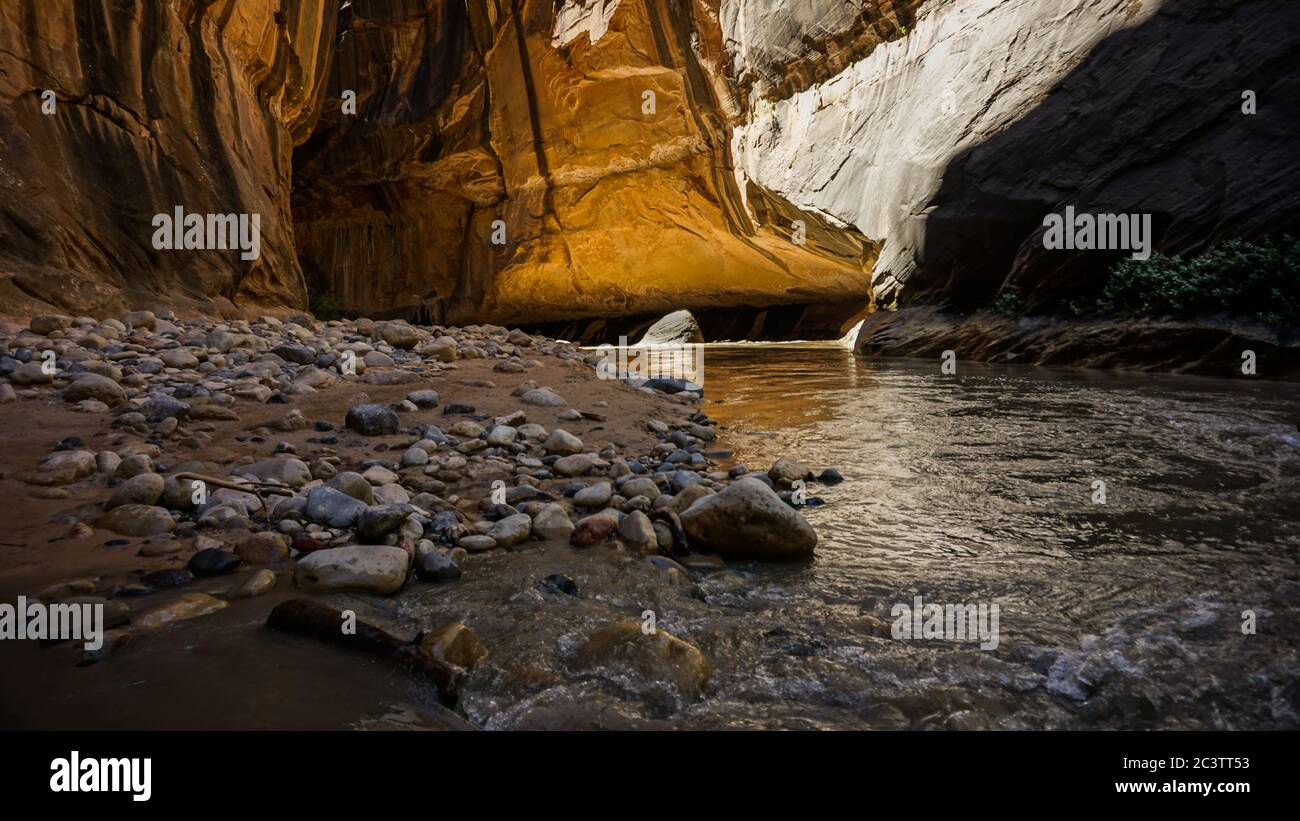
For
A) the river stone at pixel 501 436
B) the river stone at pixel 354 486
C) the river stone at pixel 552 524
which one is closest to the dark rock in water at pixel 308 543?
the river stone at pixel 354 486

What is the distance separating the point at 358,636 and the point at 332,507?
0.97 metres

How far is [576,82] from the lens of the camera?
18.3 m

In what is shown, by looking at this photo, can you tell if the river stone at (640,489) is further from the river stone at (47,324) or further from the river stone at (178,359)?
the river stone at (47,324)

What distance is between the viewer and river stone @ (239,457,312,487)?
2.87 m

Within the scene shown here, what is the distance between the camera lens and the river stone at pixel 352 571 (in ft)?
6.76

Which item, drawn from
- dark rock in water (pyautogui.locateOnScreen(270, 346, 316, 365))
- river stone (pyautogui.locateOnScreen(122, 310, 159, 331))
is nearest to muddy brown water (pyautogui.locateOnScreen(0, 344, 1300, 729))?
dark rock in water (pyautogui.locateOnScreen(270, 346, 316, 365))

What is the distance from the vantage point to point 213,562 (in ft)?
6.95

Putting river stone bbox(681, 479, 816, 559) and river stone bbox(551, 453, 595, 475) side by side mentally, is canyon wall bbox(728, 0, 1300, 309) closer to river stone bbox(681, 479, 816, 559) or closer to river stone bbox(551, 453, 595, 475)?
river stone bbox(681, 479, 816, 559)

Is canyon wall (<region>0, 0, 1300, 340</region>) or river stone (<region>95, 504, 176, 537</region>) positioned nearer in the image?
river stone (<region>95, 504, 176, 537</region>)

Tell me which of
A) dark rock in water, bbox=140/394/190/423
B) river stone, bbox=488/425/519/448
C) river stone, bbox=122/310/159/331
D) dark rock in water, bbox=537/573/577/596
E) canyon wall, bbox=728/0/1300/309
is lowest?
dark rock in water, bbox=537/573/577/596

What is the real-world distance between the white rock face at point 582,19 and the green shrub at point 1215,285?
13793mm

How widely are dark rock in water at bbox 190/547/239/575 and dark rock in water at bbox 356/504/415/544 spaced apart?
0.40m
